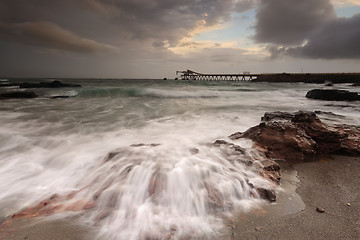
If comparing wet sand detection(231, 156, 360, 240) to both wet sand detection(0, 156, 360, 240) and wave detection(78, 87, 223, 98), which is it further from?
wave detection(78, 87, 223, 98)

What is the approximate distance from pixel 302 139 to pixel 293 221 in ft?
6.88

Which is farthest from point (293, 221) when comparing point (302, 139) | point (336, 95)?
point (336, 95)

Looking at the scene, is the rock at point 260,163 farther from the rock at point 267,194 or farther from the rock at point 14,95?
the rock at point 14,95

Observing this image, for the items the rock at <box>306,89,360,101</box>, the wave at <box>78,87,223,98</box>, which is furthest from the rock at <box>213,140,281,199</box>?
the wave at <box>78,87,223,98</box>

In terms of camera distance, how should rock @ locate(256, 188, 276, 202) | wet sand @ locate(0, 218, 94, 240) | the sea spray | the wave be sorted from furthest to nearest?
the wave, rock @ locate(256, 188, 276, 202), the sea spray, wet sand @ locate(0, 218, 94, 240)

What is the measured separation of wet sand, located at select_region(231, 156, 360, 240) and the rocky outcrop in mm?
662


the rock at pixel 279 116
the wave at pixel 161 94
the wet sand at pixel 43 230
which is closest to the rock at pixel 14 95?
the wave at pixel 161 94

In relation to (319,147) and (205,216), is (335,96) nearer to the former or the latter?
(319,147)

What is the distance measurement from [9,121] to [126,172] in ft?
22.8

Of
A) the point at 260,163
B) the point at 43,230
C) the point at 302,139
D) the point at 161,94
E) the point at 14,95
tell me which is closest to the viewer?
the point at 43,230

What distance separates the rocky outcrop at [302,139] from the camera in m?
3.39

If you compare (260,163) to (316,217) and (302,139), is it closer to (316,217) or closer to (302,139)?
(316,217)

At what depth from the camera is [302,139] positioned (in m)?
3.52

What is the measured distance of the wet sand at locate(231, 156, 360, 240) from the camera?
5.75 feet
